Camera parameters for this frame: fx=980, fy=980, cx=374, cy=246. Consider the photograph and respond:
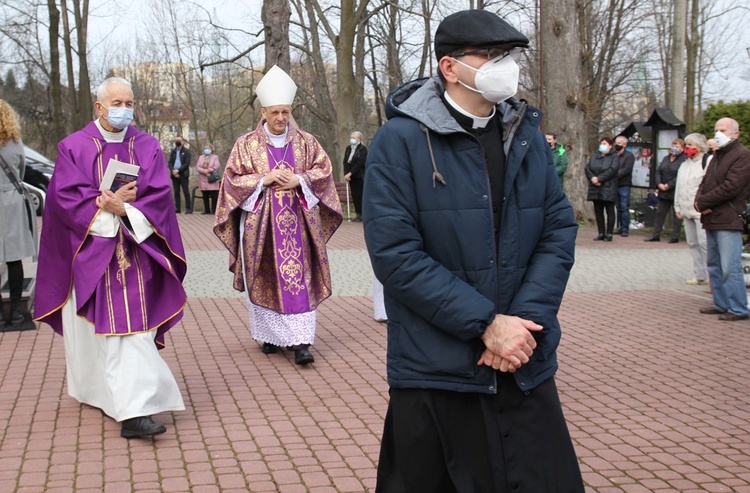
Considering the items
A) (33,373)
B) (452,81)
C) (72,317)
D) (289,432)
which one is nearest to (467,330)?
(452,81)

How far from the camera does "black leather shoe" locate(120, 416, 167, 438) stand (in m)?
5.52

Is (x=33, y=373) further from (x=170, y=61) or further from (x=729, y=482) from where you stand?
(x=170, y=61)

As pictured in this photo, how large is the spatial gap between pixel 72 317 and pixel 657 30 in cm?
3650

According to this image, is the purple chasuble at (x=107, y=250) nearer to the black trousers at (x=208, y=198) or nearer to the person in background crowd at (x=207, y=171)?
the person in background crowd at (x=207, y=171)

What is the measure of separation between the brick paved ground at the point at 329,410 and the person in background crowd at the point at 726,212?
0.34 metres

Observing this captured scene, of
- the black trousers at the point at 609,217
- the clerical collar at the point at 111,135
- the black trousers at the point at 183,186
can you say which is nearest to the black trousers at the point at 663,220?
the black trousers at the point at 609,217

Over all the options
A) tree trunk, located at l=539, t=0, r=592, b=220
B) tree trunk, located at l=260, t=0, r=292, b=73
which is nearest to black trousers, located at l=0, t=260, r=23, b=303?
tree trunk, located at l=260, t=0, r=292, b=73

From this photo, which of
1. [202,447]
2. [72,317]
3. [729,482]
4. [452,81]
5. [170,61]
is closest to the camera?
[452,81]

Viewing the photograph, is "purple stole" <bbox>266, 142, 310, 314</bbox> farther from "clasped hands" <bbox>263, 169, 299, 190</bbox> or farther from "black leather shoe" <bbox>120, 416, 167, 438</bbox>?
"black leather shoe" <bbox>120, 416, 167, 438</bbox>

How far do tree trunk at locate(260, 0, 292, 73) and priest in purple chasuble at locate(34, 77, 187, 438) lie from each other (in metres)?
9.36

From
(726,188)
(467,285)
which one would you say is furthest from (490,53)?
(726,188)

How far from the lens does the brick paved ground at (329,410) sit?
195 inches

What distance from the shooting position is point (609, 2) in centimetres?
3816

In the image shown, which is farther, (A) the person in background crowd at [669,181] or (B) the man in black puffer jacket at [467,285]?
(A) the person in background crowd at [669,181]
